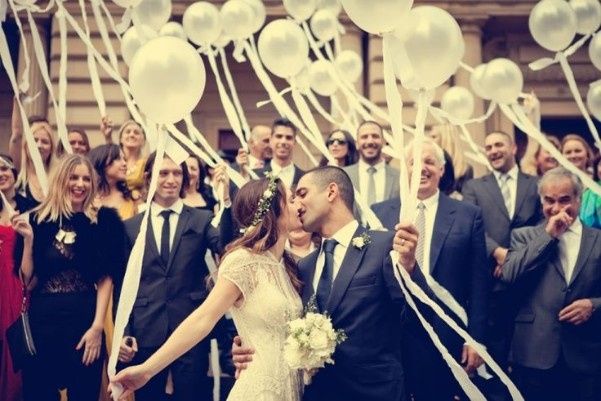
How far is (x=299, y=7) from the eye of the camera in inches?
248

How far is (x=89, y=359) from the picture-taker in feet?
15.0

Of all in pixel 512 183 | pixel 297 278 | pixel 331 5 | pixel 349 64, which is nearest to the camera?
pixel 297 278

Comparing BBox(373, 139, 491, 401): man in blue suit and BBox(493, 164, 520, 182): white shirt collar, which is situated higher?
BBox(493, 164, 520, 182): white shirt collar

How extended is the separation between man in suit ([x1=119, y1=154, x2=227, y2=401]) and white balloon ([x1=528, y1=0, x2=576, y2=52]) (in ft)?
9.55

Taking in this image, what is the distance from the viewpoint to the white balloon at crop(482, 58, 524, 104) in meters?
5.82

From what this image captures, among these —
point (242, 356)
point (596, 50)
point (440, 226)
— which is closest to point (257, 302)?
point (242, 356)

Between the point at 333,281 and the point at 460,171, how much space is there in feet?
11.6

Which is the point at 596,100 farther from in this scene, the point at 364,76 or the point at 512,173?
the point at 364,76

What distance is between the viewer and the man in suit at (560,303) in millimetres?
4398

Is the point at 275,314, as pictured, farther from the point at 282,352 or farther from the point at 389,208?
the point at 389,208

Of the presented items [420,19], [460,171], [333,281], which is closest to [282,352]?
[333,281]

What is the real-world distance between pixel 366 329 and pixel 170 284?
189 cm

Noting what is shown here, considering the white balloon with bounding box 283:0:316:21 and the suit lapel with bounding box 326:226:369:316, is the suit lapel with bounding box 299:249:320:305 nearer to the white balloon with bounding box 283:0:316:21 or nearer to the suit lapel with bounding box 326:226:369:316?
the suit lapel with bounding box 326:226:369:316

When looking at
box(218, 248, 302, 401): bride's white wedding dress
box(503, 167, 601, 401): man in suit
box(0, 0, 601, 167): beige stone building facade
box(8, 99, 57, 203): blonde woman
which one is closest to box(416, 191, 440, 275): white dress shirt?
box(503, 167, 601, 401): man in suit
